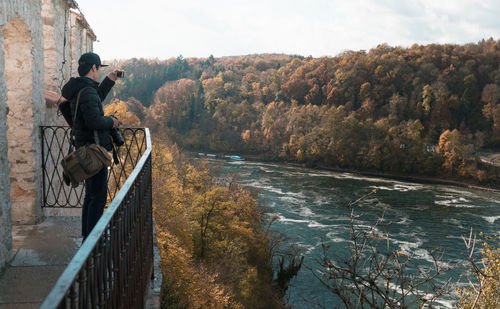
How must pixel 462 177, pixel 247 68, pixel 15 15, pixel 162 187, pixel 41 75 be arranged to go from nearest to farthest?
pixel 15 15
pixel 41 75
pixel 162 187
pixel 462 177
pixel 247 68

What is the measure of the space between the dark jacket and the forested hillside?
58.7 metres

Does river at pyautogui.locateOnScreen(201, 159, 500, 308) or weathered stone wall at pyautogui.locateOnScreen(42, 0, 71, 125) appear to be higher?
weathered stone wall at pyautogui.locateOnScreen(42, 0, 71, 125)

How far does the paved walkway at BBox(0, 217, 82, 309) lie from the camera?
135 inches

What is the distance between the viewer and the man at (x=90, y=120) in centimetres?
328

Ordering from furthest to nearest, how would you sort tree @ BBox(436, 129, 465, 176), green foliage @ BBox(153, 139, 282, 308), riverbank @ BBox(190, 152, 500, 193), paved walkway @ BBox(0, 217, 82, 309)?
tree @ BBox(436, 129, 465, 176) → riverbank @ BBox(190, 152, 500, 193) → green foliage @ BBox(153, 139, 282, 308) → paved walkway @ BBox(0, 217, 82, 309)

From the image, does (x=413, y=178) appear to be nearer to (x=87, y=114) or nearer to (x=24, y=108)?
(x=24, y=108)

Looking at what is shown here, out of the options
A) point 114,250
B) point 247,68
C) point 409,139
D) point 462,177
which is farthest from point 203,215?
point 247,68

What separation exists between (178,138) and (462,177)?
46980 mm

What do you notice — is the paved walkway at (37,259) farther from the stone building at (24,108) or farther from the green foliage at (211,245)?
the green foliage at (211,245)

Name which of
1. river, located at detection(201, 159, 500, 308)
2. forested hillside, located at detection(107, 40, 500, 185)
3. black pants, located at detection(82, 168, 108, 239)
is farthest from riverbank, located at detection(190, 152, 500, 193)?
black pants, located at detection(82, 168, 108, 239)

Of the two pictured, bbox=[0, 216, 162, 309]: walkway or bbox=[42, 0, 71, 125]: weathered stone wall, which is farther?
bbox=[42, 0, 71, 125]: weathered stone wall

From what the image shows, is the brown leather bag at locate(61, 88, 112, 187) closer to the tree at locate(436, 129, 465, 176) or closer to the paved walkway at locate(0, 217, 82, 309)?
the paved walkway at locate(0, 217, 82, 309)

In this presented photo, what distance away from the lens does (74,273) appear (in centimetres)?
145

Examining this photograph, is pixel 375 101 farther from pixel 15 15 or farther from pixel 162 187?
pixel 15 15
